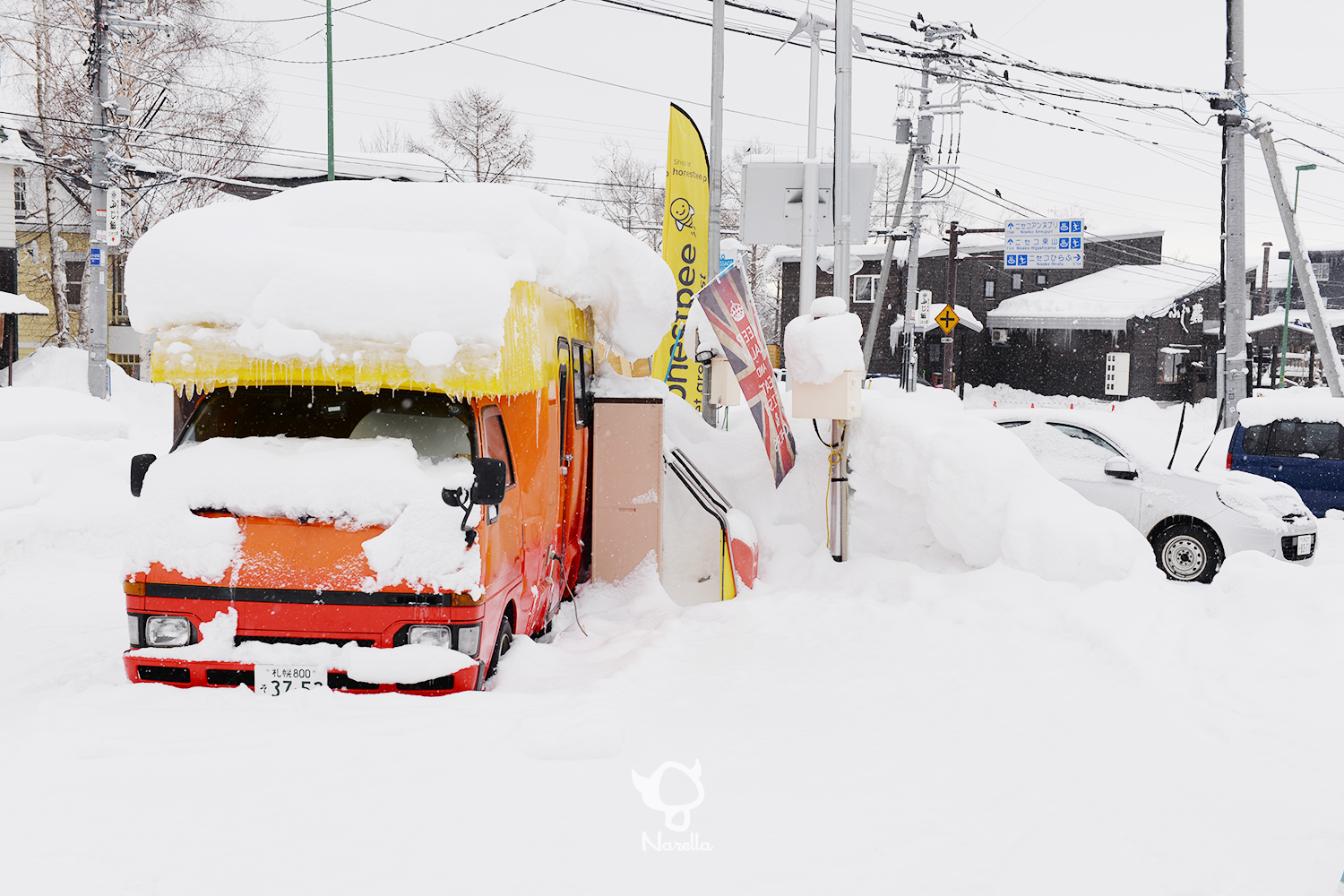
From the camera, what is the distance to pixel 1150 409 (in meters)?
34.2

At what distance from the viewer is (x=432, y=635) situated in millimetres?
4809

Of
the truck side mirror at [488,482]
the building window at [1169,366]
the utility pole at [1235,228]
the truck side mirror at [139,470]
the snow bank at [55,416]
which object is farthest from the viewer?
the building window at [1169,366]

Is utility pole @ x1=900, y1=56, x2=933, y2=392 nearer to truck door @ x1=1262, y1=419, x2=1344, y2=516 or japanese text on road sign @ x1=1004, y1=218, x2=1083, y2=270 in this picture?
japanese text on road sign @ x1=1004, y1=218, x2=1083, y2=270

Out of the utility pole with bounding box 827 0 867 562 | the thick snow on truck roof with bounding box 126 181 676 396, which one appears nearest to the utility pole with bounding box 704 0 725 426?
the utility pole with bounding box 827 0 867 562

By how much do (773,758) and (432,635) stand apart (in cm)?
170

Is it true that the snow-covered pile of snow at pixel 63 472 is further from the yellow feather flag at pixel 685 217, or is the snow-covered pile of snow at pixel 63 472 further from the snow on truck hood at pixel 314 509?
the yellow feather flag at pixel 685 217

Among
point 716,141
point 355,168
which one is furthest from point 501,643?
point 355,168

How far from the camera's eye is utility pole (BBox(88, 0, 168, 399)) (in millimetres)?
19859

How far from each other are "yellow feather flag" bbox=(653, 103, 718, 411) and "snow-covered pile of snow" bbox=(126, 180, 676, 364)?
7382 mm

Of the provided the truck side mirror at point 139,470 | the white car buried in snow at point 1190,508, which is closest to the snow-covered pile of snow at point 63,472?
the truck side mirror at point 139,470

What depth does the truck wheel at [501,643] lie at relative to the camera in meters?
5.42

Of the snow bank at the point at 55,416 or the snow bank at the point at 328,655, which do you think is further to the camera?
the snow bank at the point at 55,416

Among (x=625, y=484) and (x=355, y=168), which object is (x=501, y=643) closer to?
(x=625, y=484)

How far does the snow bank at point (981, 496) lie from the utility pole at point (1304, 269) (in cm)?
1135
